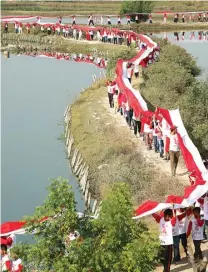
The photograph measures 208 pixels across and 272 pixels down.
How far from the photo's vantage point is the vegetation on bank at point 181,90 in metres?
21.1

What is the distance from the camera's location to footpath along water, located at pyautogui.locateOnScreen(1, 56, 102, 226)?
2134 centimetres

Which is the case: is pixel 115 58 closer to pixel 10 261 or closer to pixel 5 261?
pixel 5 261

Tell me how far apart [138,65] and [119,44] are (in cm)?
1545

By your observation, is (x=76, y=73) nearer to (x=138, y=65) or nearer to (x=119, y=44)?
(x=119, y=44)

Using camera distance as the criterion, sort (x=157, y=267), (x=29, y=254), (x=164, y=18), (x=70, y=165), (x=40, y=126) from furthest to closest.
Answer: (x=164, y=18) → (x=40, y=126) → (x=70, y=165) → (x=157, y=267) → (x=29, y=254)

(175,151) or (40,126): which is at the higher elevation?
(175,151)

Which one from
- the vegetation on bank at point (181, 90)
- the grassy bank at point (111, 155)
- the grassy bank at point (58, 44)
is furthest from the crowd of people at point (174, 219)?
the grassy bank at point (58, 44)

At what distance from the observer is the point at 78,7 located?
270 feet

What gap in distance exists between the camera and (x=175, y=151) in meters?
17.5

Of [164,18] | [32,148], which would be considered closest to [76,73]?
[32,148]

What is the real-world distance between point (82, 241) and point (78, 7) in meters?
74.3

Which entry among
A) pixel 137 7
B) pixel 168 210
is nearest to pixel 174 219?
pixel 168 210

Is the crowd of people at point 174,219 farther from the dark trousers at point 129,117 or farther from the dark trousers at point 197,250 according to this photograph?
the dark trousers at point 129,117

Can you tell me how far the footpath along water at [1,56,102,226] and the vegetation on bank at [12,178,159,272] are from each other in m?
8.04
